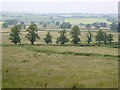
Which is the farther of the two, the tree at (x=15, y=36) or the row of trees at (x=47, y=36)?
the row of trees at (x=47, y=36)

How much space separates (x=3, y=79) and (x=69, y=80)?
687cm

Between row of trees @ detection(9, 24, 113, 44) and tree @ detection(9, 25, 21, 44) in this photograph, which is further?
row of trees @ detection(9, 24, 113, 44)

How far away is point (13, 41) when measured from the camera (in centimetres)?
9862

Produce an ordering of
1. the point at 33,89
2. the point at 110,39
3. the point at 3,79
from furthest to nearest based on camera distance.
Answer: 1. the point at 110,39
2. the point at 3,79
3. the point at 33,89

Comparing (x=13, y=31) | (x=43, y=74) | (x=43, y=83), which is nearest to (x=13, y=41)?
(x=13, y=31)

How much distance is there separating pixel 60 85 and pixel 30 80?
4.08 meters

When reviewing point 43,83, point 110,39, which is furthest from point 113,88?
point 110,39

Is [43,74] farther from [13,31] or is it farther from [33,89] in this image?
[13,31]

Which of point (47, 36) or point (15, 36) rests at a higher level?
point (15, 36)

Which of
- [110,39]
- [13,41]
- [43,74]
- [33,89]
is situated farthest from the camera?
[110,39]

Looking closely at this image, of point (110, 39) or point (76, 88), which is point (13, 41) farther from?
point (76, 88)

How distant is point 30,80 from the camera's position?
28234mm

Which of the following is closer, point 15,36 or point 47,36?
point 15,36

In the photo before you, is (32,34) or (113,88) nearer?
(113,88)
